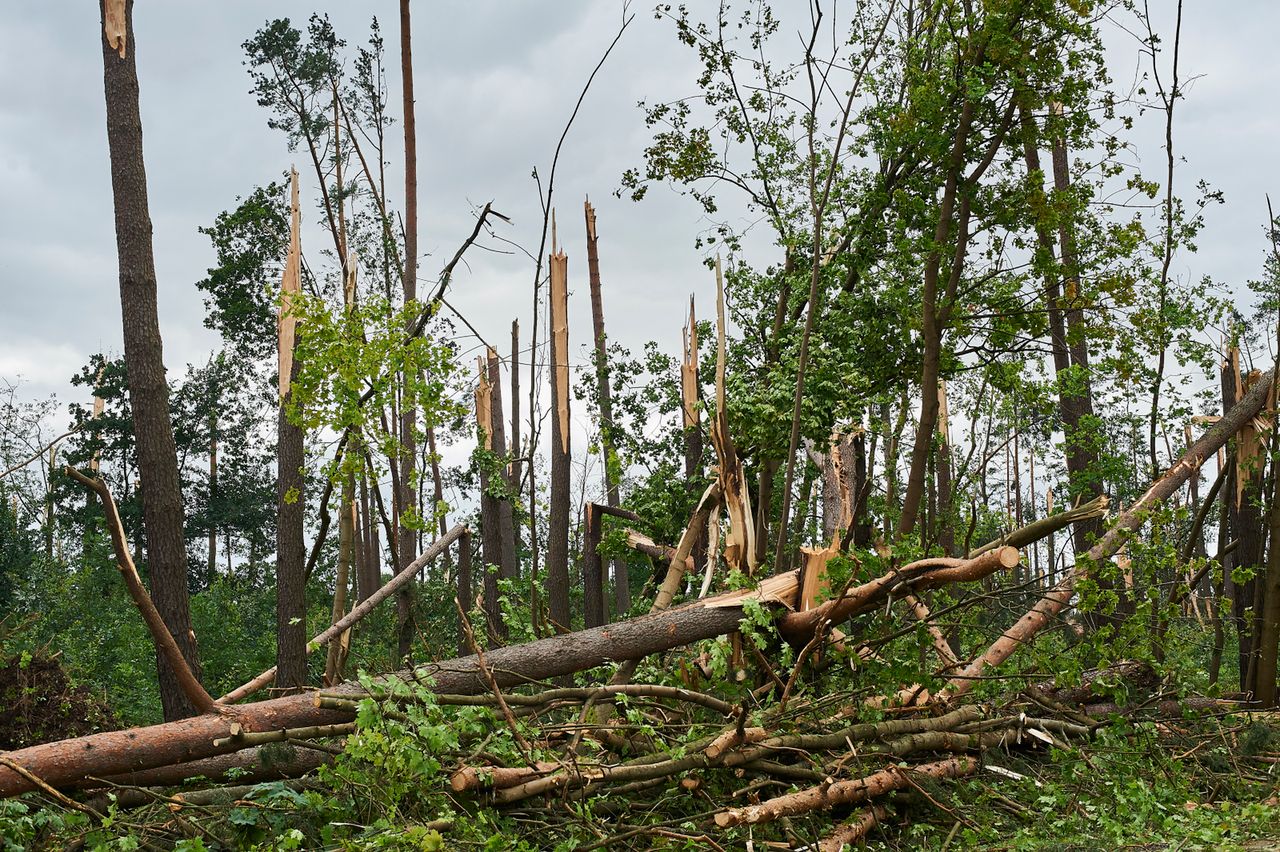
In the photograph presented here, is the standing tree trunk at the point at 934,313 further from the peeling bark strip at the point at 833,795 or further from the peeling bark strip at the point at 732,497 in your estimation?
the peeling bark strip at the point at 833,795

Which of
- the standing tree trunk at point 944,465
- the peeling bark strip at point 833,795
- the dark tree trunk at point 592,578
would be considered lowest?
the peeling bark strip at point 833,795

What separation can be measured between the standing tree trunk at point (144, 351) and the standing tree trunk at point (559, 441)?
21.8 feet

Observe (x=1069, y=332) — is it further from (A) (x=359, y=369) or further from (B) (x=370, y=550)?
(B) (x=370, y=550)

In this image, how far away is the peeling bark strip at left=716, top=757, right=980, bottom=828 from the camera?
445cm

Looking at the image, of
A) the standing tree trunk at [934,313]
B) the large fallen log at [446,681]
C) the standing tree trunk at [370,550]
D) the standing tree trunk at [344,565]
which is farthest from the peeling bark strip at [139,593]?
the standing tree trunk at [370,550]

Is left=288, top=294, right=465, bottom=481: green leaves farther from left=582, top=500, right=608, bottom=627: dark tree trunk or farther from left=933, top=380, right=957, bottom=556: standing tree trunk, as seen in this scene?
left=933, top=380, right=957, bottom=556: standing tree trunk

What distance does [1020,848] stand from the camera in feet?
14.9

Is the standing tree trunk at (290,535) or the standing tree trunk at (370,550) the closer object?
the standing tree trunk at (290,535)

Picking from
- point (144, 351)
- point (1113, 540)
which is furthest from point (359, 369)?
point (1113, 540)

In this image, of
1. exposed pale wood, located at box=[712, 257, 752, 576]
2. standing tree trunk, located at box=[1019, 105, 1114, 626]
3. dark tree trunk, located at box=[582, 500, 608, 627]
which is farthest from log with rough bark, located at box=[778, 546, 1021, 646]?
dark tree trunk, located at box=[582, 500, 608, 627]

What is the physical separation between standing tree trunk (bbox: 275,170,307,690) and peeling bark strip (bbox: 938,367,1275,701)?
21.1 feet

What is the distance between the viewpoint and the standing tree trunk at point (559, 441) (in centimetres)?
1410

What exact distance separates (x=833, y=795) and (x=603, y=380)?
35.0 feet

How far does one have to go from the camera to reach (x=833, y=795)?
4.86 m
